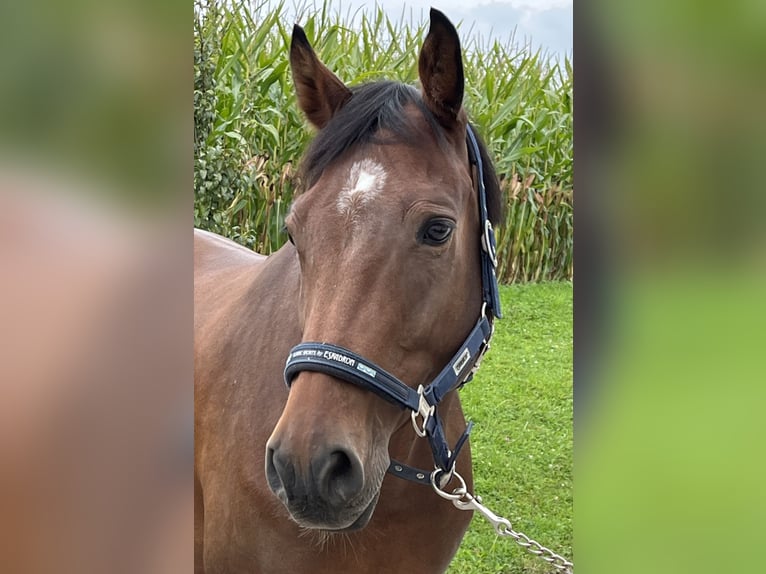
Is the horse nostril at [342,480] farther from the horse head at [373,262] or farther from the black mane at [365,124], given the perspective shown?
the black mane at [365,124]

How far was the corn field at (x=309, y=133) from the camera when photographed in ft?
15.5

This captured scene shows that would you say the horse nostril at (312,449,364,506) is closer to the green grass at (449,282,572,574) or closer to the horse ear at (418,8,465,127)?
the horse ear at (418,8,465,127)

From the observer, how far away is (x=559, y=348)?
18.3 ft

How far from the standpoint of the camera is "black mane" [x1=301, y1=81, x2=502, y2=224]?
1400 mm

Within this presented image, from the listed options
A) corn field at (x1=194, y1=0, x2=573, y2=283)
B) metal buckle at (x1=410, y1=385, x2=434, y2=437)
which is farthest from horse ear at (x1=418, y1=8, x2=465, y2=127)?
corn field at (x1=194, y1=0, x2=573, y2=283)

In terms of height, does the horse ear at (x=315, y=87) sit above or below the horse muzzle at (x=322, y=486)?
above

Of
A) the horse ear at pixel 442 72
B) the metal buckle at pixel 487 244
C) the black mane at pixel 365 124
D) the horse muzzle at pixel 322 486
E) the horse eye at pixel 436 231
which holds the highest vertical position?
the horse ear at pixel 442 72
